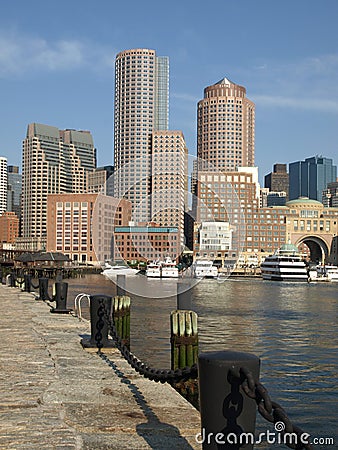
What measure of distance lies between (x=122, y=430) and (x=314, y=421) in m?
8.94

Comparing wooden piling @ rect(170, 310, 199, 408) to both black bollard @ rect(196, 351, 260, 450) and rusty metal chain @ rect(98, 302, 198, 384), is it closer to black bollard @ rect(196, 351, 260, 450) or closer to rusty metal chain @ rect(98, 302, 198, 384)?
rusty metal chain @ rect(98, 302, 198, 384)

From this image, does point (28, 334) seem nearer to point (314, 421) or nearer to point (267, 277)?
point (314, 421)

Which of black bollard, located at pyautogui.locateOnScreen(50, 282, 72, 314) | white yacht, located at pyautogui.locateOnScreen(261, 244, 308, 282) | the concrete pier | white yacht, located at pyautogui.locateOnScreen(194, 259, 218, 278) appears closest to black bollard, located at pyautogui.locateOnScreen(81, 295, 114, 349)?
the concrete pier

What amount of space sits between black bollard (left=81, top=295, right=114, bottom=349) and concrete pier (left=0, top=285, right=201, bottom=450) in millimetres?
370

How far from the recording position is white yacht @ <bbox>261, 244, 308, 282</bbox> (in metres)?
144

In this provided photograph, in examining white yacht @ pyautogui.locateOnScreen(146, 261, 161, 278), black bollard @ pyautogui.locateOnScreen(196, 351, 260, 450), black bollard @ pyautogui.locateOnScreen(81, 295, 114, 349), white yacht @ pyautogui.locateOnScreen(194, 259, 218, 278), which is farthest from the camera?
white yacht @ pyautogui.locateOnScreen(146, 261, 161, 278)

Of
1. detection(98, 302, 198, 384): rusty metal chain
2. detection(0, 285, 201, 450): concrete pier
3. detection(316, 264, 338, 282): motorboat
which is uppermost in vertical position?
detection(98, 302, 198, 384): rusty metal chain

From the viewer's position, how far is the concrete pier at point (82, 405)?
8.11 metres

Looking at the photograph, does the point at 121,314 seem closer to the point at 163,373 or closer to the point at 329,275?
the point at 163,373

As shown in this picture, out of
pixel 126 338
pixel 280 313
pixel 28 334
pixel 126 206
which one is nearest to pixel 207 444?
pixel 28 334

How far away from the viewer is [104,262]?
168 m

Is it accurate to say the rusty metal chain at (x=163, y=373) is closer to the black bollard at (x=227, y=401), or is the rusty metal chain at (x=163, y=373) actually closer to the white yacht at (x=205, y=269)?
the black bollard at (x=227, y=401)

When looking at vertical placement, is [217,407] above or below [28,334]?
Result: above

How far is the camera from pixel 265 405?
5062 mm
